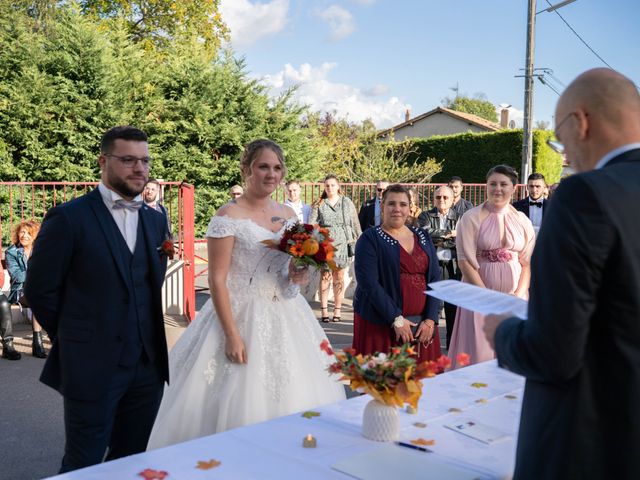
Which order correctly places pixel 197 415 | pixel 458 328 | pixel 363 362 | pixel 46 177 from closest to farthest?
pixel 363 362
pixel 197 415
pixel 458 328
pixel 46 177

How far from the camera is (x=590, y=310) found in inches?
60.9

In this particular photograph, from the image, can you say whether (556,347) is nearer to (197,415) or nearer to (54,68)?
(197,415)

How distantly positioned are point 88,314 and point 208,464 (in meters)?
1.16

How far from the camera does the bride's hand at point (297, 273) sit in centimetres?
393

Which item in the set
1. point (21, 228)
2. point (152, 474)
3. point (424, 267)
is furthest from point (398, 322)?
point (21, 228)

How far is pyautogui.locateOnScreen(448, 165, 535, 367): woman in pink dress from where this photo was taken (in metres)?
5.43

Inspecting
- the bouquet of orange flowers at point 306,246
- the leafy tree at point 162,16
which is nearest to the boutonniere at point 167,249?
the bouquet of orange flowers at point 306,246

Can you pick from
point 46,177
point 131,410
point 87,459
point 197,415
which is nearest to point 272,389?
point 197,415

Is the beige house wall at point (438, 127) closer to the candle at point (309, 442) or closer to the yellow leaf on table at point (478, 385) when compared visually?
the yellow leaf on table at point (478, 385)

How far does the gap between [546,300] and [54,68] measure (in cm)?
1704

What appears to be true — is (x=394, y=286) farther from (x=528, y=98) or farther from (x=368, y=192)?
(x=528, y=98)

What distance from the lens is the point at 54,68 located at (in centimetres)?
1639

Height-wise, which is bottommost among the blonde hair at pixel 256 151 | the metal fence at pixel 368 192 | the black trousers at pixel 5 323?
the black trousers at pixel 5 323

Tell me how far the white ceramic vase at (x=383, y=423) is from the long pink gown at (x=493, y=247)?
9.74ft
